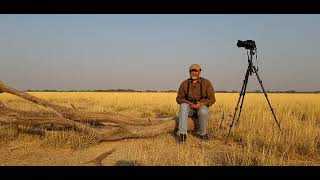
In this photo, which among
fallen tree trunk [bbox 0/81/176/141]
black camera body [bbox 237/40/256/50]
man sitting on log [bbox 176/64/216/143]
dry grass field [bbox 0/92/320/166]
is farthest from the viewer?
man sitting on log [bbox 176/64/216/143]

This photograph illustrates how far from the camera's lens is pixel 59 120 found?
699 cm

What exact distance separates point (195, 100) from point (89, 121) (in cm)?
227

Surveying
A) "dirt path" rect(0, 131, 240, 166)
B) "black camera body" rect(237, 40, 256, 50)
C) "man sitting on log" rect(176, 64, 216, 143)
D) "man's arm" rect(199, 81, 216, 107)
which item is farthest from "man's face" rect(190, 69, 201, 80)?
"dirt path" rect(0, 131, 240, 166)

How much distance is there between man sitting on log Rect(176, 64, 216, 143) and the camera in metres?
7.19

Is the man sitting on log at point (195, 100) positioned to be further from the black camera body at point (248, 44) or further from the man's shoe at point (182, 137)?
the black camera body at point (248, 44)

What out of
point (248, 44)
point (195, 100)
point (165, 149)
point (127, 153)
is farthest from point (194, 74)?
point (127, 153)

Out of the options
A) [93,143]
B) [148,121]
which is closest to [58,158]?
[93,143]

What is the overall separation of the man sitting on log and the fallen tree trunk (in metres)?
0.53

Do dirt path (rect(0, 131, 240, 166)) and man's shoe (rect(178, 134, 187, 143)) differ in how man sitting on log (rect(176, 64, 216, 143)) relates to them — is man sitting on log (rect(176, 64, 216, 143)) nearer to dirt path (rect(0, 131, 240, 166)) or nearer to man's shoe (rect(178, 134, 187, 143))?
man's shoe (rect(178, 134, 187, 143))

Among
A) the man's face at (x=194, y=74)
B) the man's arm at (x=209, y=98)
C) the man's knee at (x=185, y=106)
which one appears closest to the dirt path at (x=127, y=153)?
the man's knee at (x=185, y=106)

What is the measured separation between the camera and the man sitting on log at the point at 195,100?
23.6 feet

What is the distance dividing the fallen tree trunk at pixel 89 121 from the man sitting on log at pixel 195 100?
535mm

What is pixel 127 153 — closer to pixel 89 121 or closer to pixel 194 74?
pixel 89 121
